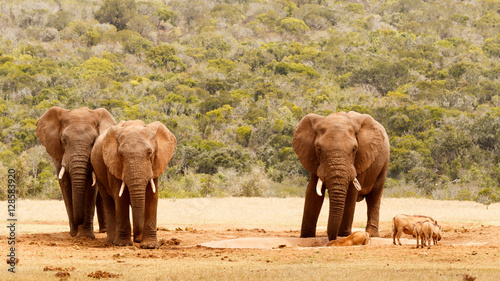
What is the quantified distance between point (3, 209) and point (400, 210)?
11.9 meters

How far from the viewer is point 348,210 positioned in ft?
42.5

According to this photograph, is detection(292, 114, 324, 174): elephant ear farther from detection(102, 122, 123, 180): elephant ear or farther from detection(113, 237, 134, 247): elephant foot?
detection(113, 237, 134, 247): elephant foot

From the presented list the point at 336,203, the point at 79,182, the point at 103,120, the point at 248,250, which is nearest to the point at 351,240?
the point at 336,203

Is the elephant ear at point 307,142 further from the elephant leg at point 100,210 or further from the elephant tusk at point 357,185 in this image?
the elephant leg at point 100,210

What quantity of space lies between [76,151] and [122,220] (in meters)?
1.98

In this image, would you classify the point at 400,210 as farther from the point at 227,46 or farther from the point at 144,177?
the point at 227,46

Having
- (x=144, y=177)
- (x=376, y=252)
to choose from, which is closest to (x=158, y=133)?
(x=144, y=177)

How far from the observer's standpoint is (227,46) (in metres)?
87.2

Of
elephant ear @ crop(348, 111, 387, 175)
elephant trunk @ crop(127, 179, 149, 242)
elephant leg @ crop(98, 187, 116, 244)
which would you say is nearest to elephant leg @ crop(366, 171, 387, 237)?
elephant ear @ crop(348, 111, 387, 175)

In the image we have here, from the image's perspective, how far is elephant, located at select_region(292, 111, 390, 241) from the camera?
1229 cm

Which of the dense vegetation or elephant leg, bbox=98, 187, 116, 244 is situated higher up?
the dense vegetation

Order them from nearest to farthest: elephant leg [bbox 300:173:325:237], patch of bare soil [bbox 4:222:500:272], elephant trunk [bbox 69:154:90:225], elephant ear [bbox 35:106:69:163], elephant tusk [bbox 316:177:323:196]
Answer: patch of bare soil [bbox 4:222:500:272] → elephant tusk [bbox 316:177:323:196] → elephant leg [bbox 300:173:325:237] → elephant trunk [bbox 69:154:90:225] → elephant ear [bbox 35:106:69:163]

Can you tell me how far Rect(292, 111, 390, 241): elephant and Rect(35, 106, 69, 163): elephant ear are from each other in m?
4.69

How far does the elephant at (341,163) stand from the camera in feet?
40.3
